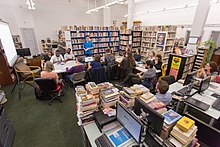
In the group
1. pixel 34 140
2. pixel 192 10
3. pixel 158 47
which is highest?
pixel 192 10

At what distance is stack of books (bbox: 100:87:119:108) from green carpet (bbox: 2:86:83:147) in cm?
105

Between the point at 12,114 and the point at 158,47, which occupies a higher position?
the point at 158,47

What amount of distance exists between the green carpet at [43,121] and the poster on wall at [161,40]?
5041mm

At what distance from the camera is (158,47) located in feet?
20.2

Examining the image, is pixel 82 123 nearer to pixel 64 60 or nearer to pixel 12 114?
pixel 12 114

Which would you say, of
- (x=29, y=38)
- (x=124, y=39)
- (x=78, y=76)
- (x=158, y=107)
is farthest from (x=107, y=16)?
(x=158, y=107)

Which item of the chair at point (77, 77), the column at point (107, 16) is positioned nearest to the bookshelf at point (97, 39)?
the chair at point (77, 77)

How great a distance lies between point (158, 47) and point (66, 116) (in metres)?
5.60

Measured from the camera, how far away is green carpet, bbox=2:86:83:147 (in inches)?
85.2

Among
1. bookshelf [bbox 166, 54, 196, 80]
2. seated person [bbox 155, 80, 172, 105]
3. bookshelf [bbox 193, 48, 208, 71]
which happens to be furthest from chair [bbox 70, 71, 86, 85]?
bookshelf [bbox 193, 48, 208, 71]

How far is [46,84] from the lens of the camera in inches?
114

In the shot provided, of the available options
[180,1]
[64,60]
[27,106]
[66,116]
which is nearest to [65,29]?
[64,60]

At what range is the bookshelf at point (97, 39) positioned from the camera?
20.0 feet

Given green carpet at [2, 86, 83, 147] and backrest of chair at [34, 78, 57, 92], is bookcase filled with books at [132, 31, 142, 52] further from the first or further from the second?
backrest of chair at [34, 78, 57, 92]
